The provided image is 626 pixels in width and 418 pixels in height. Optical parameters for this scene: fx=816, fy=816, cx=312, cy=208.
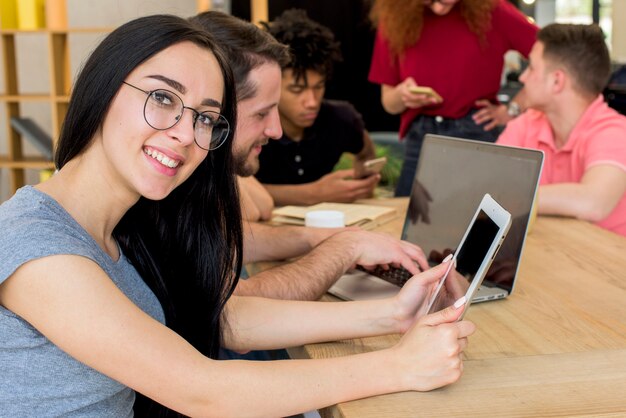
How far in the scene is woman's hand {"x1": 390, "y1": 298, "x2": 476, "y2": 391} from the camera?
1.11m

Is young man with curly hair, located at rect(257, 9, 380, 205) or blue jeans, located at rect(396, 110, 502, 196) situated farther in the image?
blue jeans, located at rect(396, 110, 502, 196)

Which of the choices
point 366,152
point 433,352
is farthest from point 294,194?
point 433,352

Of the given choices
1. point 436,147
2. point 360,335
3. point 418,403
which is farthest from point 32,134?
point 418,403

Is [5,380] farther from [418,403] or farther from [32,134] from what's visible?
[32,134]

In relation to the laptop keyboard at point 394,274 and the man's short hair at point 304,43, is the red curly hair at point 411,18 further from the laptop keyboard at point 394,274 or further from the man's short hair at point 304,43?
the laptop keyboard at point 394,274

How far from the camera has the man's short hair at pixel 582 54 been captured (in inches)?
100

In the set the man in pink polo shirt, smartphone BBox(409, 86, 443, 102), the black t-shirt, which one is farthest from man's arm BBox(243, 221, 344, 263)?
smartphone BBox(409, 86, 443, 102)

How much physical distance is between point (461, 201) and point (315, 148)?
1.47 metres

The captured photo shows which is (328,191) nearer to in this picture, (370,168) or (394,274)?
(370,168)

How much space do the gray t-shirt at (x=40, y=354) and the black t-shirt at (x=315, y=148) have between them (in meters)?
1.91

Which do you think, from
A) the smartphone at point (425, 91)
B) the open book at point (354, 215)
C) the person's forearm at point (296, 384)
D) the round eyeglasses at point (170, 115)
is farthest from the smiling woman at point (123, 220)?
the smartphone at point (425, 91)

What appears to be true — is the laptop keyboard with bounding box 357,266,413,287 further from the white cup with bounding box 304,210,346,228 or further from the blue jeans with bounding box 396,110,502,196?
the blue jeans with bounding box 396,110,502,196

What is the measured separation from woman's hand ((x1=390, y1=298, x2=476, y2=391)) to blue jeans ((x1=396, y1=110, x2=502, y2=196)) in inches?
83.0

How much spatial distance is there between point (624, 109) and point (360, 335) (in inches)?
119
